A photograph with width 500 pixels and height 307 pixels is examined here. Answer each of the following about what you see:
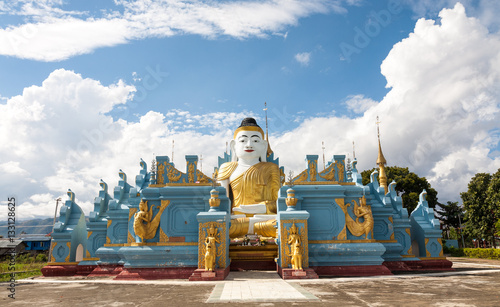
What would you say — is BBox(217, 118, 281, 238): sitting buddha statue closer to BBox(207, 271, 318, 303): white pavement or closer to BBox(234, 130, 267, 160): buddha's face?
BBox(234, 130, 267, 160): buddha's face

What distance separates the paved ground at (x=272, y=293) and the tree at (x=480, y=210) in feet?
78.0

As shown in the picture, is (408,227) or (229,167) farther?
(229,167)

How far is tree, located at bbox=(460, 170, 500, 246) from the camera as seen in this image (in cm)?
3048

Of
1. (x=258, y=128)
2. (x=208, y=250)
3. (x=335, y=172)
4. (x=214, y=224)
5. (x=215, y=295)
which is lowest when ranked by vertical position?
(x=215, y=295)

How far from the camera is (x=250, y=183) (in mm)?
17375

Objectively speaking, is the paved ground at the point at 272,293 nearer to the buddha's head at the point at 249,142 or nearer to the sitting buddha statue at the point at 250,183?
the sitting buddha statue at the point at 250,183

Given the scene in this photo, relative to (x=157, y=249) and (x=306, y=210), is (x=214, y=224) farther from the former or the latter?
(x=306, y=210)

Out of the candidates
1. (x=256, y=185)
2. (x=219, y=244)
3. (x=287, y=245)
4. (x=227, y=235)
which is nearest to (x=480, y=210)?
(x=256, y=185)

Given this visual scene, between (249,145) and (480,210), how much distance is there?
82.4 feet

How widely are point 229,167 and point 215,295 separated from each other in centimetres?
1059

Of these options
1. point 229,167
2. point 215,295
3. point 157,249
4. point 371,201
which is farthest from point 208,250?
point 371,201

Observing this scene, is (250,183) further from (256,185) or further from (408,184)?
(408,184)

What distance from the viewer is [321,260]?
1284 cm

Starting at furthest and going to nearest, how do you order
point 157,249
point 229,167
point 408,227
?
1. point 229,167
2. point 408,227
3. point 157,249
